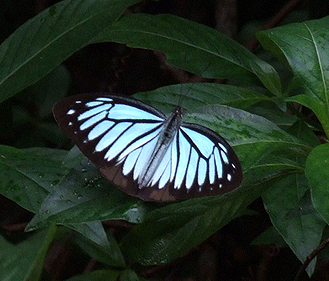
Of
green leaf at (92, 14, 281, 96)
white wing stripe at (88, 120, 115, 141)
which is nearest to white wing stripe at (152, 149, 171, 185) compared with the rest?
white wing stripe at (88, 120, 115, 141)

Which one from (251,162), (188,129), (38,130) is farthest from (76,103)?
(38,130)

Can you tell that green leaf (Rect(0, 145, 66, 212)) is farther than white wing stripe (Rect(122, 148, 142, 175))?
Yes

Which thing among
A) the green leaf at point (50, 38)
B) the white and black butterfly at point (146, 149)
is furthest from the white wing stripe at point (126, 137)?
the green leaf at point (50, 38)

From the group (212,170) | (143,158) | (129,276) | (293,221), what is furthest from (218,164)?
(129,276)

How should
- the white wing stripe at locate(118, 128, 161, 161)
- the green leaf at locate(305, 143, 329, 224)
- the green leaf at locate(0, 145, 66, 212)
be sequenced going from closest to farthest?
the green leaf at locate(305, 143, 329, 224)
the white wing stripe at locate(118, 128, 161, 161)
the green leaf at locate(0, 145, 66, 212)

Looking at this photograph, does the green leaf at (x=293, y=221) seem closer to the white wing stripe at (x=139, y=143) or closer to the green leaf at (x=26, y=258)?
the white wing stripe at (x=139, y=143)

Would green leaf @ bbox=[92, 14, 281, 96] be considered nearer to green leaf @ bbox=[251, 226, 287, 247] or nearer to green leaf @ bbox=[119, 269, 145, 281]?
green leaf @ bbox=[251, 226, 287, 247]

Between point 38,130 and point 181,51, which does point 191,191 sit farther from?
point 38,130
